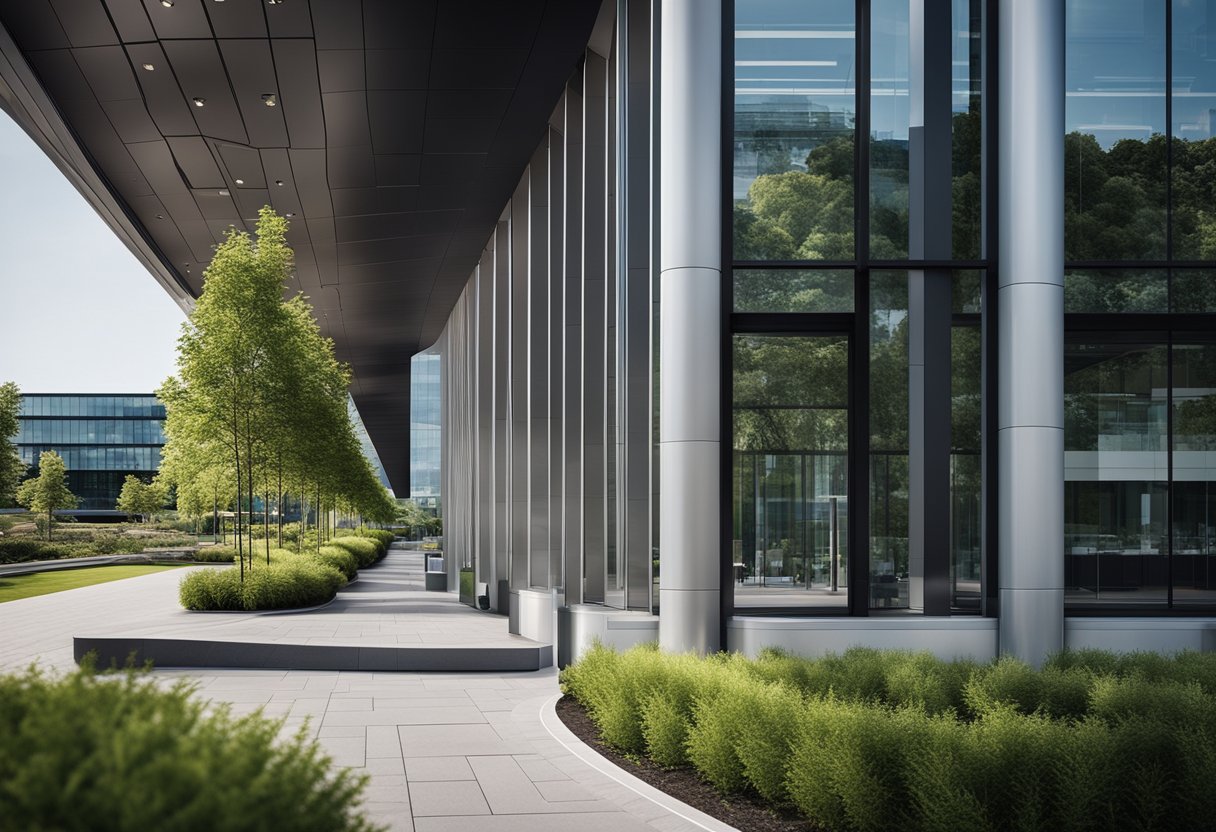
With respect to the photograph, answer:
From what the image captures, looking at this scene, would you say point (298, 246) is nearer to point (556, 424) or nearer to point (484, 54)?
point (556, 424)

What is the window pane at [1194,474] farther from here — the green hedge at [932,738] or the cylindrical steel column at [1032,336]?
the green hedge at [932,738]

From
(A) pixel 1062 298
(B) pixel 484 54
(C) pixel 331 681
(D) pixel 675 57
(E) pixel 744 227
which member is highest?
(B) pixel 484 54

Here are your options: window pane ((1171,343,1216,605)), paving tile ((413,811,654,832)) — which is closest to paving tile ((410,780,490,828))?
paving tile ((413,811,654,832))

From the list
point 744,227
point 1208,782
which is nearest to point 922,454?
point 744,227

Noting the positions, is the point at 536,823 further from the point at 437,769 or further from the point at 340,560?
the point at 340,560

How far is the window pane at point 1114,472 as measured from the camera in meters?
13.6

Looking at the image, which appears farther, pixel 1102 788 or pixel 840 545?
pixel 840 545

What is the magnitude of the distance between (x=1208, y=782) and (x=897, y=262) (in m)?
7.98

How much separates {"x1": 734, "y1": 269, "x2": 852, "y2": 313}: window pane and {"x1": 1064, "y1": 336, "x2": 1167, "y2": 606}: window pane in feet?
10.4

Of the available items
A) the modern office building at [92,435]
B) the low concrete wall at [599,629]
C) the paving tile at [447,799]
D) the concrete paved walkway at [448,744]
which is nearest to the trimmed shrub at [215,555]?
the concrete paved walkway at [448,744]

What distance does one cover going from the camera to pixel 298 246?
1089 inches

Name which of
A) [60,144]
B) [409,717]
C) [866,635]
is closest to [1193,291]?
[866,635]

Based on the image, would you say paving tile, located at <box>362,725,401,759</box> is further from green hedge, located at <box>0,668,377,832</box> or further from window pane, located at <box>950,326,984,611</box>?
window pane, located at <box>950,326,984,611</box>

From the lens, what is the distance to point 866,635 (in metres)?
12.7
